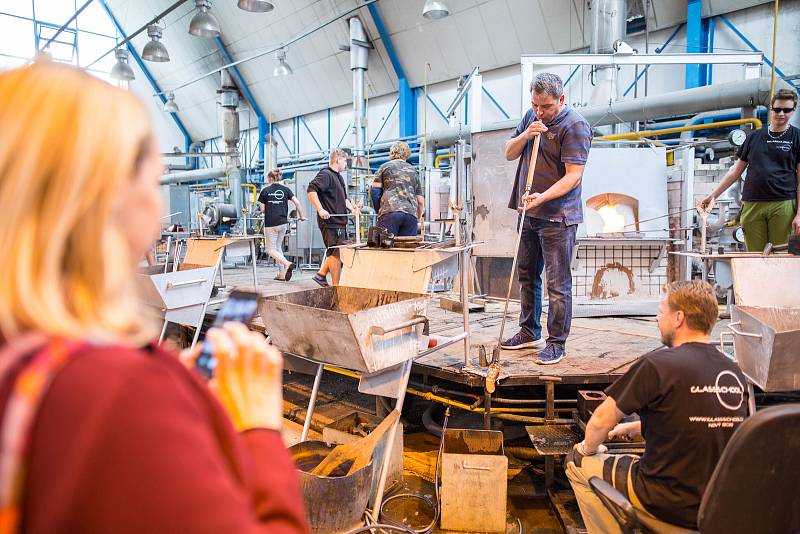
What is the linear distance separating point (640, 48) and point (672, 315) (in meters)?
8.40

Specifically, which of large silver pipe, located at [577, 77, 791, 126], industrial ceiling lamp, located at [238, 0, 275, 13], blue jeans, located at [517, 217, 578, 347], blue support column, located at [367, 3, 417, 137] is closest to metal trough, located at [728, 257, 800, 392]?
blue jeans, located at [517, 217, 578, 347]

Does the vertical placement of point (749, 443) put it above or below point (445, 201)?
below

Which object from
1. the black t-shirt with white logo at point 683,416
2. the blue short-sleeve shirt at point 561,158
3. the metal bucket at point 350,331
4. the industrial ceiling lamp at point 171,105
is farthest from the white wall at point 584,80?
the industrial ceiling lamp at point 171,105

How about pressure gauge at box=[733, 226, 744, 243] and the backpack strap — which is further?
pressure gauge at box=[733, 226, 744, 243]

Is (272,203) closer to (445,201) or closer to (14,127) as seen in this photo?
(445,201)

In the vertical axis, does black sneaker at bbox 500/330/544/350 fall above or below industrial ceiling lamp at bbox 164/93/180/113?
below

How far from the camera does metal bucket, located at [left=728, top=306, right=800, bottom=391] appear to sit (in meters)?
2.03

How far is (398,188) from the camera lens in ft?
14.6

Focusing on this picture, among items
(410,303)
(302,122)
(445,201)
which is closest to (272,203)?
(445,201)

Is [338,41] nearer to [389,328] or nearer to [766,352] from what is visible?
[389,328]

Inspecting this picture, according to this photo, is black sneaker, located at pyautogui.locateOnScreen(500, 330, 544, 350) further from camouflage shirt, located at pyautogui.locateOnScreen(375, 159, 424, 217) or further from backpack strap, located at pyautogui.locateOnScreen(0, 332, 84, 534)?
backpack strap, located at pyautogui.locateOnScreen(0, 332, 84, 534)

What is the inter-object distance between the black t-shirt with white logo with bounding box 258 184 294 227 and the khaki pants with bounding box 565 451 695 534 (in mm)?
4925

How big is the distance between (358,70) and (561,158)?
28.7 ft

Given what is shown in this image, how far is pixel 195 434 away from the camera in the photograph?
0.51 m
